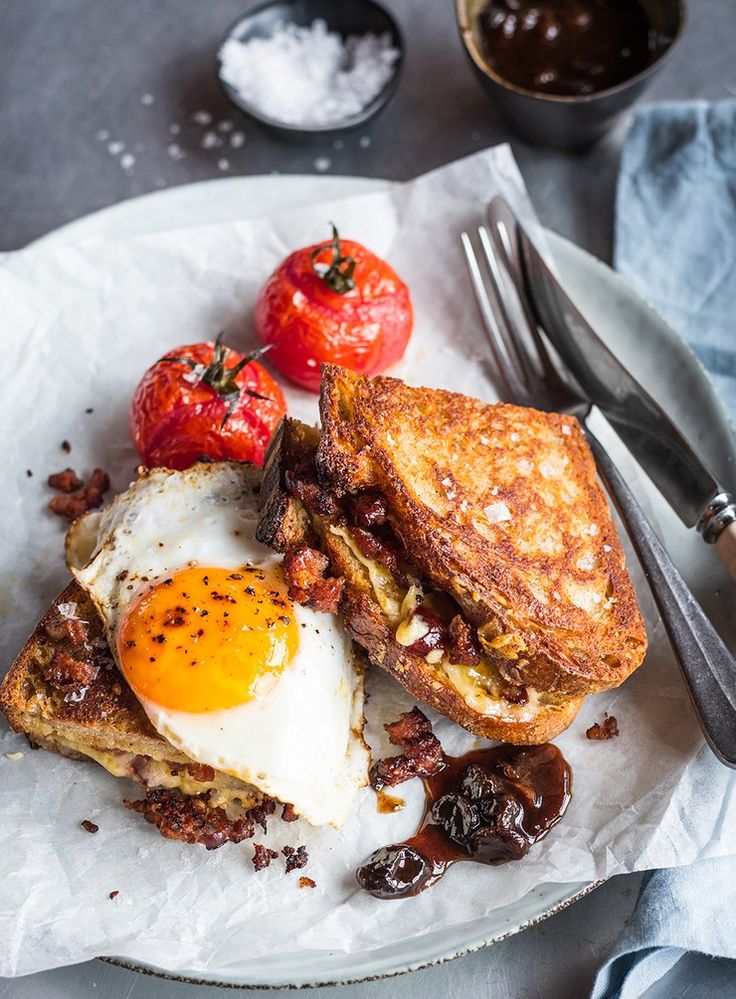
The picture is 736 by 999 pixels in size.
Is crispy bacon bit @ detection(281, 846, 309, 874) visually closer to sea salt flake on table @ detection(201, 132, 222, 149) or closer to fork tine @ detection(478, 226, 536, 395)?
fork tine @ detection(478, 226, 536, 395)

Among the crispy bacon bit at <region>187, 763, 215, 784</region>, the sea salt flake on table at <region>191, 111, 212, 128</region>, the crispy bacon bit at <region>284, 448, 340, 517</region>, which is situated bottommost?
the crispy bacon bit at <region>187, 763, 215, 784</region>

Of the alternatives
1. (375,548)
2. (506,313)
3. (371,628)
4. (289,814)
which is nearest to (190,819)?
(289,814)

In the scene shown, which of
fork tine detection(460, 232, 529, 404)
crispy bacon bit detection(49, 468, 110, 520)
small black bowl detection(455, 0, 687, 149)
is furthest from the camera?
small black bowl detection(455, 0, 687, 149)

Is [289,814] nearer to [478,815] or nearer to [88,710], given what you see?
[478,815]

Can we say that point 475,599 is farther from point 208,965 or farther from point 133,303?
point 133,303

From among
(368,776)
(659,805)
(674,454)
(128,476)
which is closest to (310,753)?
(368,776)

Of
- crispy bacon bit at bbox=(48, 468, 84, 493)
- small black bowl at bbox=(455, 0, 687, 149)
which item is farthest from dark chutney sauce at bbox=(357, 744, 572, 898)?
small black bowl at bbox=(455, 0, 687, 149)
